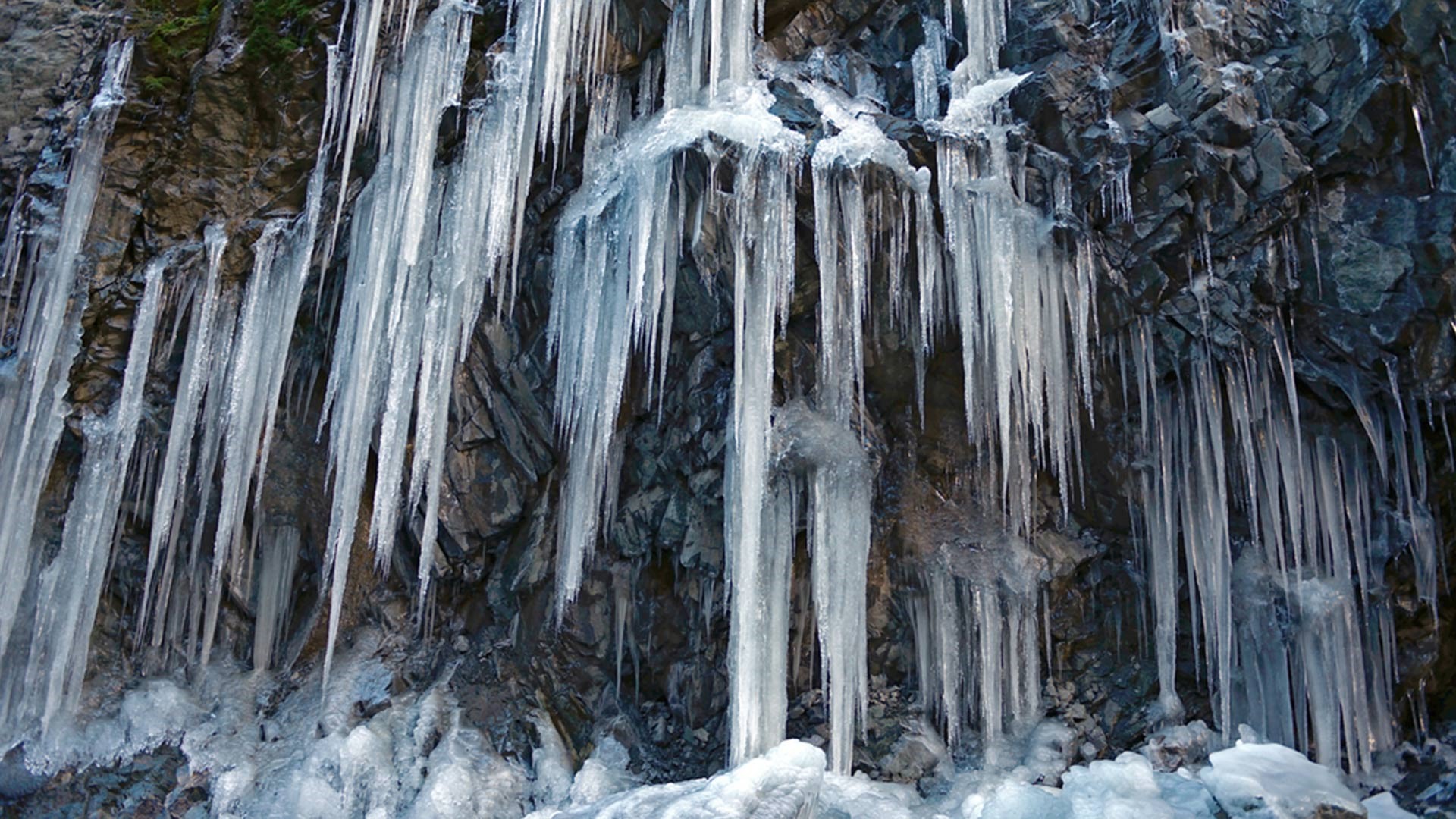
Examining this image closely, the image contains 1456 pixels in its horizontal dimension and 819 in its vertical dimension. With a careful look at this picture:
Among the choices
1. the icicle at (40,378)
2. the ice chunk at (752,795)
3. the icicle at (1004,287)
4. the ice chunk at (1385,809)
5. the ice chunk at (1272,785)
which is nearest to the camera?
the ice chunk at (1272,785)

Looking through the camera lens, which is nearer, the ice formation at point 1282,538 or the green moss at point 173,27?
the ice formation at point 1282,538

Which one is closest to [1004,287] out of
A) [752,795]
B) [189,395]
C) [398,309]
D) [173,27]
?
[752,795]

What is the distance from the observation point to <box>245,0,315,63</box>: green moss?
10.7m

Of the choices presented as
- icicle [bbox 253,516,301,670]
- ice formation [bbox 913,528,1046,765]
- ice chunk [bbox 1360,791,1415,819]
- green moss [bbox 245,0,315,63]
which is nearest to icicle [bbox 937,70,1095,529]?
ice formation [bbox 913,528,1046,765]

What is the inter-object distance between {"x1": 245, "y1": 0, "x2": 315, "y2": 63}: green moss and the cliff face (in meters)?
0.03

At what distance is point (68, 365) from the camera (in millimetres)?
10453

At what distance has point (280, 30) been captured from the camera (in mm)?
10789

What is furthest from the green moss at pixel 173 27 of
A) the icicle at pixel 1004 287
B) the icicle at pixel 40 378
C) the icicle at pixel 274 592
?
the icicle at pixel 1004 287

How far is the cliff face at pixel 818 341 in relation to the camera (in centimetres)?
956

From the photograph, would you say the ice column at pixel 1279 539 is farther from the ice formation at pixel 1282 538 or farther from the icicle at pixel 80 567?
the icicle at pixel 80 567

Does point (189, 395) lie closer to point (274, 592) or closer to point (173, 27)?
point (274, 592)

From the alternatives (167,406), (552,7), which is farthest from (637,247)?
(167,406)

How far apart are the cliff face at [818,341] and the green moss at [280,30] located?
33 millimetres

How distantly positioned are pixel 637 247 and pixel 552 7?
2.13 meters
